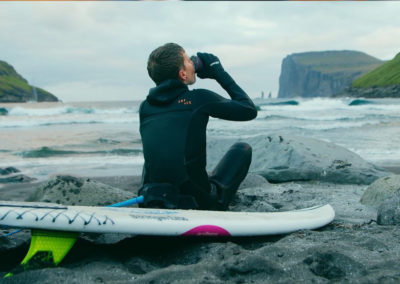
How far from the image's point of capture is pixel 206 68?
3178 mm

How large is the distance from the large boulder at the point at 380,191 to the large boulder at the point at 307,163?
1.71 metres

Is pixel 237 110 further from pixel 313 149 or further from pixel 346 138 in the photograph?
pixel 346 138

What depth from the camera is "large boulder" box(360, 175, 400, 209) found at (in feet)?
13.1

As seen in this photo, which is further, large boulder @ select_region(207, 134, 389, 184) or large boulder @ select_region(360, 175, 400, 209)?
large boulder @ select_region(207, 134, 389, 184)

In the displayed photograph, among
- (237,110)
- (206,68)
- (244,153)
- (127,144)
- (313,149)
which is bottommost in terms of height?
(127,144)

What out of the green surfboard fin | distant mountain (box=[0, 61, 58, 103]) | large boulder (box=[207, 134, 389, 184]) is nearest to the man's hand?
the green surfboard fin

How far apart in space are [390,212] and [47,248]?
2495 millimetres

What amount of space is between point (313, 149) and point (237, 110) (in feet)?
12.8

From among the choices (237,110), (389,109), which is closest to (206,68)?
(237,110)

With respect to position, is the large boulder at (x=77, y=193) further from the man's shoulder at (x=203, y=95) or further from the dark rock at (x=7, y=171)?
the dark rock at (x=7, y=171)

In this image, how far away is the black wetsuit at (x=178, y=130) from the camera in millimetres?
2809

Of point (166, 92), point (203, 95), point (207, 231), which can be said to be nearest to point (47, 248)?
point (207, 231)

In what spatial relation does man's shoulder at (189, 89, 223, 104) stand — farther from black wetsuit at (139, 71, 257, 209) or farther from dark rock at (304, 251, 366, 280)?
dark rock at (304, 251, 366, 280)

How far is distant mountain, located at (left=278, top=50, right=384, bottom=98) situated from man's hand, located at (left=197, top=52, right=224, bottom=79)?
5727 cm
